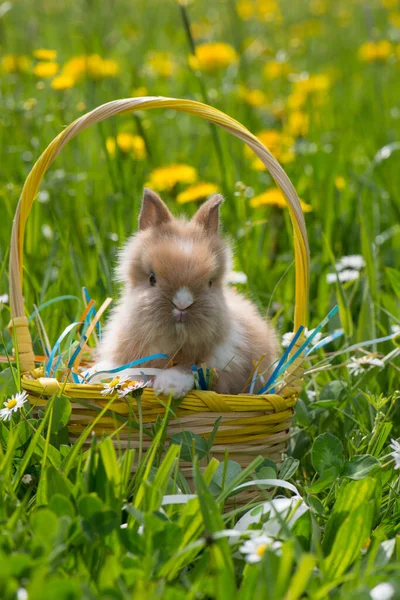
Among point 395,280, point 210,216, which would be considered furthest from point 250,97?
point 210,216

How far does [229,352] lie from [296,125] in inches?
82.8

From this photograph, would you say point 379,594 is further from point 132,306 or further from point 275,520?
point 132,306

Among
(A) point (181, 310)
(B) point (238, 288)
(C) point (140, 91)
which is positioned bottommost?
(B) point (238, 288)

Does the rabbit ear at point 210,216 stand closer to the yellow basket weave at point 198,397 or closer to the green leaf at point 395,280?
the yellow basket weave at point 198,397

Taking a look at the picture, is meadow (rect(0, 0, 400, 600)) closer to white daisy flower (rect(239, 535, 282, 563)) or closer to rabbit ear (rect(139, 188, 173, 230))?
white daisy flower (rect(239, 535, 282, 563))

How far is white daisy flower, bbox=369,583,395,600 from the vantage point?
127cm

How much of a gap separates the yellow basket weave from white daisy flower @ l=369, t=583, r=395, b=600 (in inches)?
21.1

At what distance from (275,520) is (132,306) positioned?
67cm

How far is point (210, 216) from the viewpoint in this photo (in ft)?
6.91

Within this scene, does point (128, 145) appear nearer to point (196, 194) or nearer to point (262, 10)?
point (196, 194)

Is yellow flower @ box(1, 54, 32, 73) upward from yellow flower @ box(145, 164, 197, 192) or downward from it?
upward

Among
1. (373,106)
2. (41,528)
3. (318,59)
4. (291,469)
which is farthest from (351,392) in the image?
(318,59)

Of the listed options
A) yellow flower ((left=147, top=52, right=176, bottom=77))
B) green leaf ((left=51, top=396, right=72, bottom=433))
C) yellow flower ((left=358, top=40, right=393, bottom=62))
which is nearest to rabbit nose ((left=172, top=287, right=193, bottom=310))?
green leaf ((left=51, top=396, right=72, bottom=433))

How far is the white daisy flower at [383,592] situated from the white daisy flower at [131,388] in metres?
0.65
